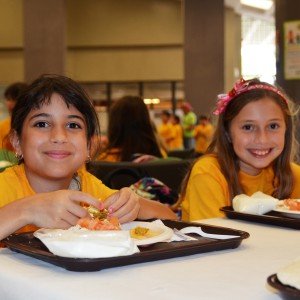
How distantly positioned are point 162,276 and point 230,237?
0.28 m

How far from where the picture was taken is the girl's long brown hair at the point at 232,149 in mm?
2357

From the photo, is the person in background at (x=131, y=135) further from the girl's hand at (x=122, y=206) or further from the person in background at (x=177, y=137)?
the person in background at (x=177, y=137)

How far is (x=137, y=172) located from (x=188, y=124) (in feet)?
32.4

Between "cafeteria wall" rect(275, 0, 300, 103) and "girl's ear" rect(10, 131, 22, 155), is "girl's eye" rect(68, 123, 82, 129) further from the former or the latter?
"cafeteria wall" rect(275, 0, 300, 103)

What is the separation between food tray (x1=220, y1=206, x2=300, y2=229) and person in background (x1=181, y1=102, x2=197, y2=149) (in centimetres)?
1093

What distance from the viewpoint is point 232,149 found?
2494mm

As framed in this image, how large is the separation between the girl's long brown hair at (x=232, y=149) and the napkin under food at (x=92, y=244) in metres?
1.35

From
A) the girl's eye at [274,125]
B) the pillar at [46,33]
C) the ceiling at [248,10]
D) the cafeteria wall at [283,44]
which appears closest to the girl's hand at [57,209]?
the girl's eye at [274,125]

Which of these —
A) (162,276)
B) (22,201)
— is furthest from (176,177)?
(162,276)

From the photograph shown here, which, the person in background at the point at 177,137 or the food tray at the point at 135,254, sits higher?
the food tray at the point at 135,254

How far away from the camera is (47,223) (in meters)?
1.32

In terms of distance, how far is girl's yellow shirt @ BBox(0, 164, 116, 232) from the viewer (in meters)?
1.83

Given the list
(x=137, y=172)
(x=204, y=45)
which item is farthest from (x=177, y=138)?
(x=137, y=172)

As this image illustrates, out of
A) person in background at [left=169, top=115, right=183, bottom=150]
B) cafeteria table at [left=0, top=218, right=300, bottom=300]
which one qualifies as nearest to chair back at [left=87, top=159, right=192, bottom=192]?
cafeteria table at [left=0, top=218, right=300, bottom=300]
